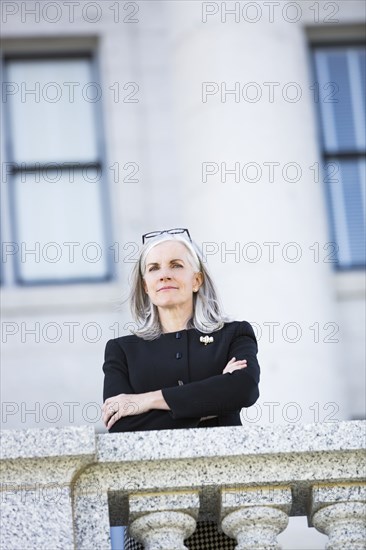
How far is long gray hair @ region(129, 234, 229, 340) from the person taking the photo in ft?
19.7

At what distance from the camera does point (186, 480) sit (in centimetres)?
481

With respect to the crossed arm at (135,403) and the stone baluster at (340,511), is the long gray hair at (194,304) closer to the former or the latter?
the crossed arm at (135,403)

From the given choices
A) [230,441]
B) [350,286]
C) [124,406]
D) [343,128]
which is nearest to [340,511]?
[230,441]

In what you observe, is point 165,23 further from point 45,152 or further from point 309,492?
point 309,492

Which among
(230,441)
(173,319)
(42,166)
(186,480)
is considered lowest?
(186,480)

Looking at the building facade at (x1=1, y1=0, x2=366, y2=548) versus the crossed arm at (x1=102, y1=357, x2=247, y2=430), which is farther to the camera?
the building facade at (x1=1, y1=0, x2=366, y2=548)

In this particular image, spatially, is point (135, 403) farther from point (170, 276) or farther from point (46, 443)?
point (46, 443)

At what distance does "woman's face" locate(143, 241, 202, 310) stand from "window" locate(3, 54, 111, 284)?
7251 mm

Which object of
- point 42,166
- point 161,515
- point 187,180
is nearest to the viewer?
point 161,515

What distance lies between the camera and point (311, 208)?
1257cm

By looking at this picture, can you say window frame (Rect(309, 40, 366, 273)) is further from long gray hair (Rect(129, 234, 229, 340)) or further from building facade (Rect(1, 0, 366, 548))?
long gray hair (Rect(129, 234, 229, 340))

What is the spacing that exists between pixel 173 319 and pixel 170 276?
0.58 feet

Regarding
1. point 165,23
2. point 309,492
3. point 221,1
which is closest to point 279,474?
point 309,492

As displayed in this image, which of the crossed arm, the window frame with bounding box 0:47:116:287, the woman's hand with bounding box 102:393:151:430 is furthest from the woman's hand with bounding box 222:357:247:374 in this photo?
the window frame with bounding box 0:47:116:287
